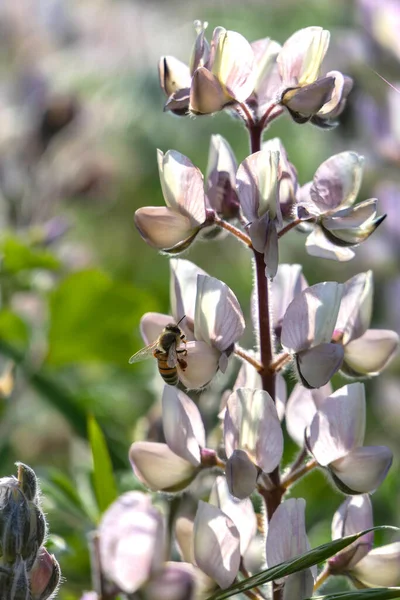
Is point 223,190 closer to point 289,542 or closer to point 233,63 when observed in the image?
point 233,63

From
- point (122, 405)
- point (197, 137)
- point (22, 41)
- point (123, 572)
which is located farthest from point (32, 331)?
point (22, 41)

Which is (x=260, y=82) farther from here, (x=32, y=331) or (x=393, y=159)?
(x=393, y=159)

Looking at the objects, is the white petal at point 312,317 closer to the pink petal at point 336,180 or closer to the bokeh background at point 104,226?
the pink petal at point 336,180

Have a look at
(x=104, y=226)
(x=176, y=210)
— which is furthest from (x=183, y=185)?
(x=104, y=226)

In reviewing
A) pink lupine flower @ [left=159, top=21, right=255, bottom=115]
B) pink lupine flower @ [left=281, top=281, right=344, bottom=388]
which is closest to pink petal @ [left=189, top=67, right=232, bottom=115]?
pink lupine flower @ [left=159, top=21, right=255, bottom=115]

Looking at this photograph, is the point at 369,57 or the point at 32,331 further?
the point at 369,57

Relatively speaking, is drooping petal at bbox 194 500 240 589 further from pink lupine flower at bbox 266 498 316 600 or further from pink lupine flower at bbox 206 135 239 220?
pink lupine flower at bbox 206 135 239 220
